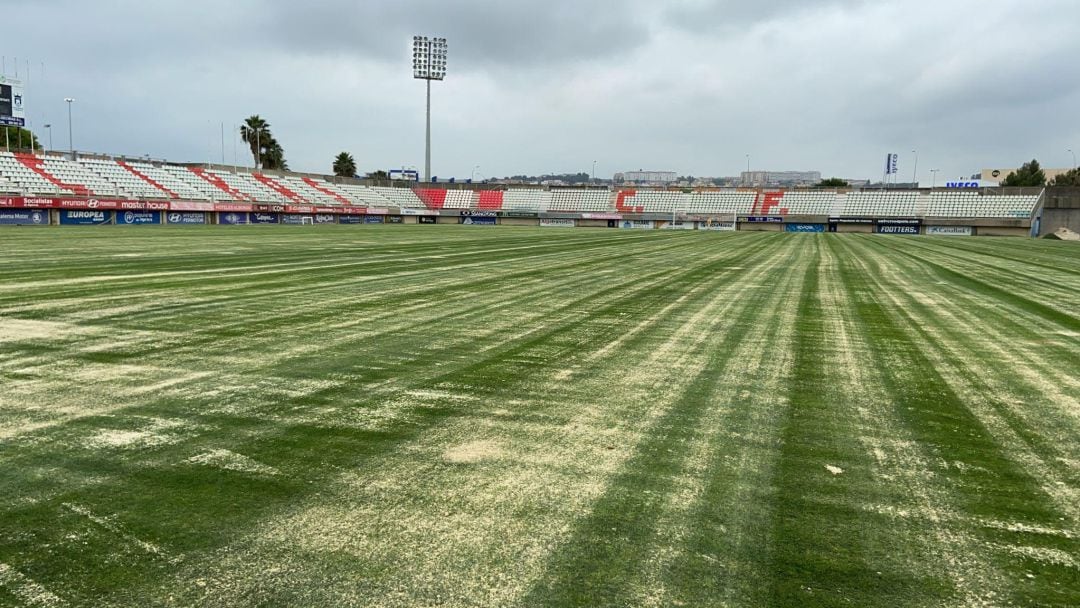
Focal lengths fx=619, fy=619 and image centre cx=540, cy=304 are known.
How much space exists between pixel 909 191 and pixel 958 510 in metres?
82.6

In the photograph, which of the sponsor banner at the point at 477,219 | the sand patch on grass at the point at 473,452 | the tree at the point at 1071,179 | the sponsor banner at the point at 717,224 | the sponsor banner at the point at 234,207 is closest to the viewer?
the sand patch on grass at the point at 473,452

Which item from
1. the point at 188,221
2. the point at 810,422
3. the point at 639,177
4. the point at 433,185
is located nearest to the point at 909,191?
the point at 433,185

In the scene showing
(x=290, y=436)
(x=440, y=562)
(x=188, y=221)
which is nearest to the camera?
(x=440, y=562)

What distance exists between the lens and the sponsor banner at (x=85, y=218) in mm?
43719

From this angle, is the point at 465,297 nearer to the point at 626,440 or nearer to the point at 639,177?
the point at 626,440

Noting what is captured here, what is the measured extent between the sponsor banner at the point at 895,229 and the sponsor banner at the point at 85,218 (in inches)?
2881

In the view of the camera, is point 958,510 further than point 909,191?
No

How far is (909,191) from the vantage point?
240ft

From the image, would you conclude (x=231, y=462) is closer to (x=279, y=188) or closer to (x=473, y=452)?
(x=473, y=452)

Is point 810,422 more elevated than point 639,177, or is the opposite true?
point 639,177

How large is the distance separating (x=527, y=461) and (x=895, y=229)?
76.1m

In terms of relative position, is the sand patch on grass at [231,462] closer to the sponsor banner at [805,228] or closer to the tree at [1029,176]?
the sponsor banner at [805,228]

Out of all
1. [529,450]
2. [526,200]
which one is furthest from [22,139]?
[529,450]

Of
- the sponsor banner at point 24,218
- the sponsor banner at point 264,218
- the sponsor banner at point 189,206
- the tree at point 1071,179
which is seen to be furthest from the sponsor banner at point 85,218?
the tree at point 1071,179
